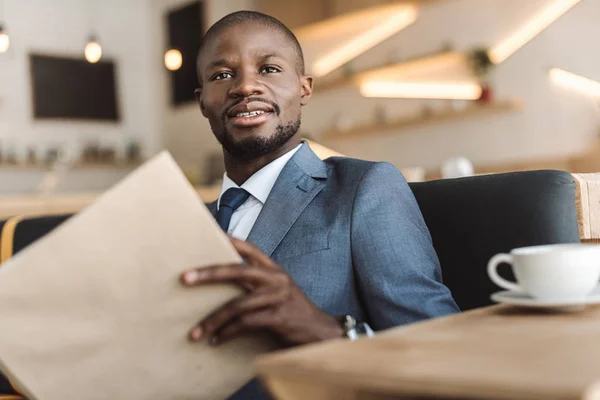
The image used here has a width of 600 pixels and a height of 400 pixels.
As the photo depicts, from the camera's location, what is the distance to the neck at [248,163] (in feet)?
4.59

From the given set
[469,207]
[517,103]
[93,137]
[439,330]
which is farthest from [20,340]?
[93,137]

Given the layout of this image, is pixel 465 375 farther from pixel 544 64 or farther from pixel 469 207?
pixel 544 64

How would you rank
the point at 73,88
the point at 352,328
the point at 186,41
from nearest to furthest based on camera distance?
the point at 352,328
the point at 73,88
the point at 186,41

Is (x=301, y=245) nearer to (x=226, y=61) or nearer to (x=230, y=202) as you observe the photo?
(x=230, y=202)

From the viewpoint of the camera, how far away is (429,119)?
5230 mm

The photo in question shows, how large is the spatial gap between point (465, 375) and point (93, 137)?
698cm

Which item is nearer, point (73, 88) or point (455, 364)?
point (455, 364)

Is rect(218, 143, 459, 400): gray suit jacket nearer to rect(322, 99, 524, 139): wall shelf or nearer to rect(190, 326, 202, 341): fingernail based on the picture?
rect(190, 326, 202, 341): fingernail

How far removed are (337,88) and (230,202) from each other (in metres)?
4.81

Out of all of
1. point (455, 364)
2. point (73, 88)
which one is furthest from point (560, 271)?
point (73, 88)

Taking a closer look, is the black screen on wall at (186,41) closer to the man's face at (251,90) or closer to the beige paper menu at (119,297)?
the man's face at (251,90)

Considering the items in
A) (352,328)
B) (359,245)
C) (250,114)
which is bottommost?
(352,328)

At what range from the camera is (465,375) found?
49cm

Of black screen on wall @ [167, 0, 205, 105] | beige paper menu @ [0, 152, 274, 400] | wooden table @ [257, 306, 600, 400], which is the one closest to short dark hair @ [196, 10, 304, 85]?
beige paper menu @ [0, 152, 274, 400]
